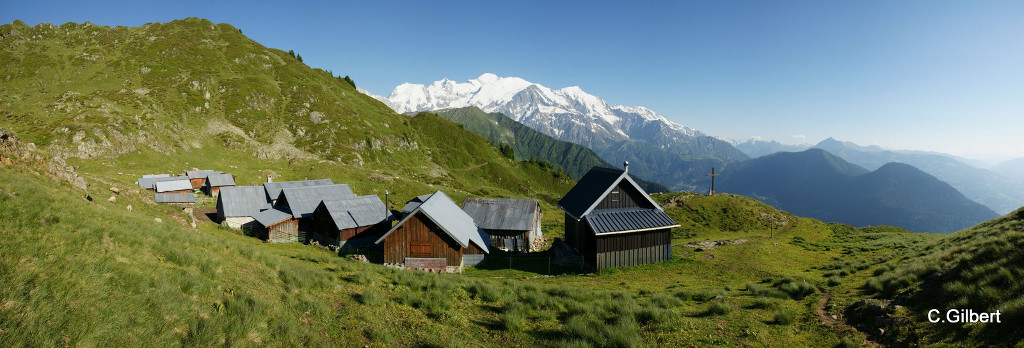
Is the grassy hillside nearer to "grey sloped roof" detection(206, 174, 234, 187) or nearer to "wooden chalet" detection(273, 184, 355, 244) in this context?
"wooden chalet" detection(273, 184, 355, 244)

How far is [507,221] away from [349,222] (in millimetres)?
17597

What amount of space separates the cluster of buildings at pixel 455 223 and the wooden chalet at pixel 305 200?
0.11 metres

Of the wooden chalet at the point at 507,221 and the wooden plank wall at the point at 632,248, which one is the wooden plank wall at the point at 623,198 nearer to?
the wooden plank wall at the point at 632,248

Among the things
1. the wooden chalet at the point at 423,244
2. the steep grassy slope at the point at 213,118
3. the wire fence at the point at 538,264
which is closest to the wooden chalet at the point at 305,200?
the wooden chalet at the point at 423,244

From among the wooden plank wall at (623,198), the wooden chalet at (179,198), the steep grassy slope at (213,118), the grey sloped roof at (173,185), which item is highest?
the steep grassy slope at (213,118)

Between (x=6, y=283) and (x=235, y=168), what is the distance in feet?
310

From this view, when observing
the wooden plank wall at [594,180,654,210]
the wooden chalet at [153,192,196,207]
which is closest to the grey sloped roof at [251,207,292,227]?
the wooden chalet at [153,192,196,207]

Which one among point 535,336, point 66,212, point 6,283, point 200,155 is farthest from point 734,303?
point 200,155

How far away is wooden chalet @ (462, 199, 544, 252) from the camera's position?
41.0 metres

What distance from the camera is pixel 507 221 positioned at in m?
41.7

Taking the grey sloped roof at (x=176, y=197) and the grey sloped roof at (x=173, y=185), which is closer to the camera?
the grey sloped roof at (x=176, y=197)

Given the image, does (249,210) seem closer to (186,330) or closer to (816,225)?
(186,330)

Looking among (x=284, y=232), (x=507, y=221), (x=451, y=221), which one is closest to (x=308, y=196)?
(x=284, y=232)

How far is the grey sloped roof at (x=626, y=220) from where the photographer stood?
3136 centimetres
